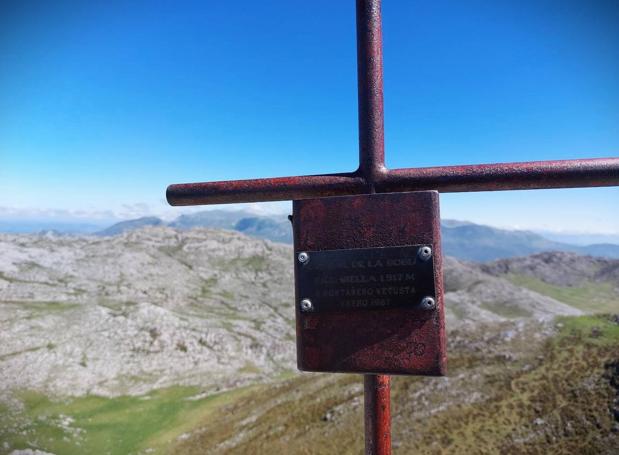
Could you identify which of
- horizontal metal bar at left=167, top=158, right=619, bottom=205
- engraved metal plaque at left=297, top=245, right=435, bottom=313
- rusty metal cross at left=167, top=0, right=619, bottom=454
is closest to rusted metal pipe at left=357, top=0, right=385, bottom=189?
rusty metal cross at left=167, top=0, right=619, bottom=454

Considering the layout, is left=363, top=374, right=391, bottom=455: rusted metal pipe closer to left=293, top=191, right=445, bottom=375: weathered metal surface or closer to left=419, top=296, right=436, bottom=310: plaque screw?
left=293, top=191, right=445, bottom=375: weathered metal surface

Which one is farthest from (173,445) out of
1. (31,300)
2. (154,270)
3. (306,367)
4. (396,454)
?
(154,270)

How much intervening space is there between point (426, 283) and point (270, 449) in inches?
1364

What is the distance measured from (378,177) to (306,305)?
4.19 ft

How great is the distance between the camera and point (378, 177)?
3252mm

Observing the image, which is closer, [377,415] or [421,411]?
[377,415]

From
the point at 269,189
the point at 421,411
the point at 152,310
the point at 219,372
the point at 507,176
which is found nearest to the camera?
the point at 507,176

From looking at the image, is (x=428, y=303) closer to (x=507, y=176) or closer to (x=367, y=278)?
(x=367, y=278)

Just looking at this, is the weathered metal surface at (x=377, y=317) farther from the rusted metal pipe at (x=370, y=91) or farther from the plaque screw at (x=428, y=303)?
the rusted metal pipe at (x=370, y=91)

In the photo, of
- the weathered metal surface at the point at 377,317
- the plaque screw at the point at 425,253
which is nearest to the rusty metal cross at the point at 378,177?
the weathered metal surface at the point at 377,317

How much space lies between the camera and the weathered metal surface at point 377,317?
9.94 feet

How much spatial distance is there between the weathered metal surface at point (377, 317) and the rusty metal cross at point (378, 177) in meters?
0.21

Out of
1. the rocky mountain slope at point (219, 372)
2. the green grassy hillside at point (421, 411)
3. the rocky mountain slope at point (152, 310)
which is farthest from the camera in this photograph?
the rocky mountain slope at point (152, 310)

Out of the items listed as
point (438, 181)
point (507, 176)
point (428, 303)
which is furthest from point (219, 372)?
point (507, 176)
